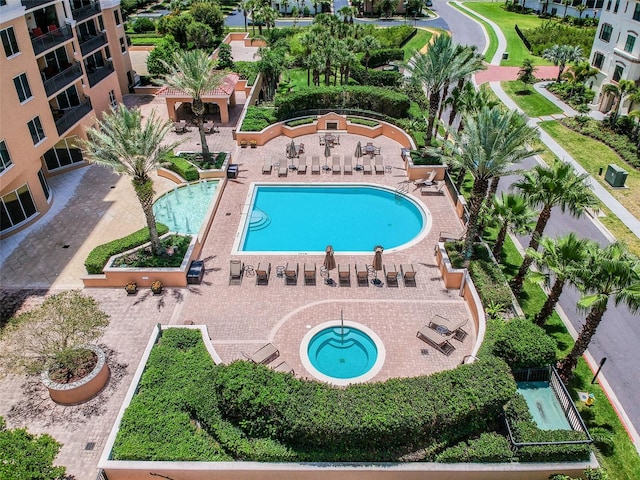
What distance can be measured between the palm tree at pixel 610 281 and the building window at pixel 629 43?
34.6 meters

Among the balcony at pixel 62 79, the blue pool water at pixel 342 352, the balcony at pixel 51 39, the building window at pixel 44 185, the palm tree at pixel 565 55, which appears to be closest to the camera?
the blue pool water at pixel 342 352

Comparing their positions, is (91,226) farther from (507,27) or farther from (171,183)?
(507,27)

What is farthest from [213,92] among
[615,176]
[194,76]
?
[615,176]

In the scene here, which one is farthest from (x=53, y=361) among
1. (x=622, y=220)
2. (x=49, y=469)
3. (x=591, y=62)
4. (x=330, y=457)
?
(x=591, y=62)

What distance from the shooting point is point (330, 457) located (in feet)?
51.2

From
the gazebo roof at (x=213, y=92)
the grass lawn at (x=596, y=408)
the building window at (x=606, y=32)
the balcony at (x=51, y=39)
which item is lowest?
the grass lawn at (x=596, y=408)

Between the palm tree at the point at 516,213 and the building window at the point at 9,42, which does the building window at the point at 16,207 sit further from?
the palm tree at the point at 516,213

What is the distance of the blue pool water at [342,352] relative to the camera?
1994 cm

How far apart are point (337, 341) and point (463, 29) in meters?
75.2

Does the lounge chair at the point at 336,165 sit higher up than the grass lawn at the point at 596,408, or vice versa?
the lounge chair at the point at 336,165

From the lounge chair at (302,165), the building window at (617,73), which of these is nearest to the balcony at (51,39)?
the lounge chair at (302,165)

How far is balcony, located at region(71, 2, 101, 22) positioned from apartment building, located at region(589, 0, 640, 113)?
46665mm

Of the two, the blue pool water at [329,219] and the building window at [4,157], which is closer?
the building window at [4,157]

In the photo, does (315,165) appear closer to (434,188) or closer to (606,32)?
(434,188)
